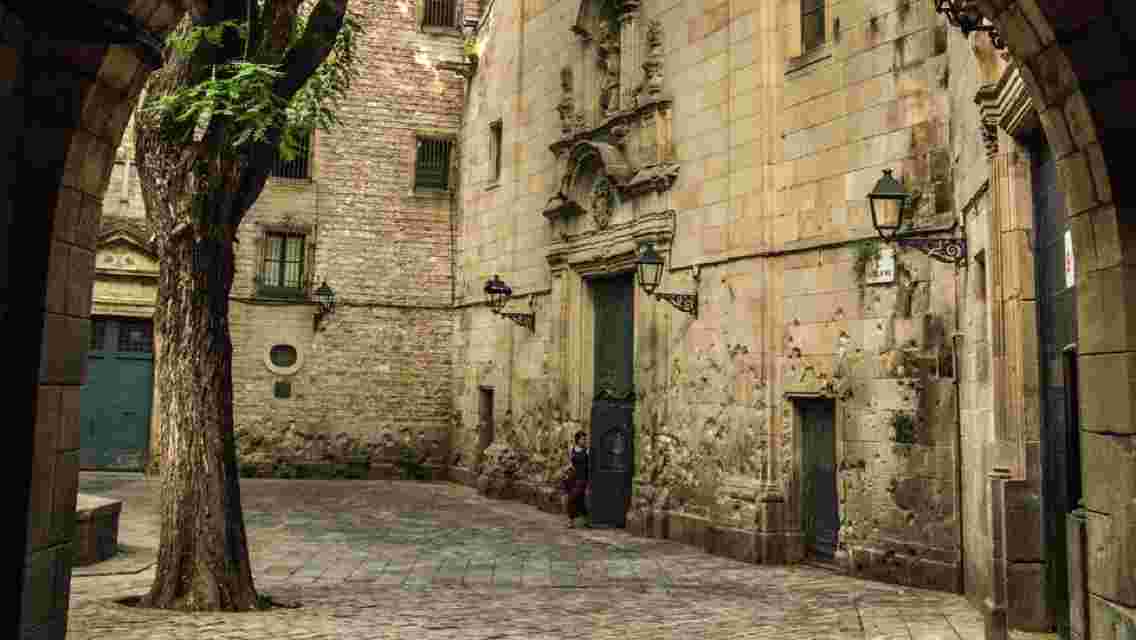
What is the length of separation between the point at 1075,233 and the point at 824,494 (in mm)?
7595

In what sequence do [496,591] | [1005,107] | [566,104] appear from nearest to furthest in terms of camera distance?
[1005,107] < [496,591] < [566,104]

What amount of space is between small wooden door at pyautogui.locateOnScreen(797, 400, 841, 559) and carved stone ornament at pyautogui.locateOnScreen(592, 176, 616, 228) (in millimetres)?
4926

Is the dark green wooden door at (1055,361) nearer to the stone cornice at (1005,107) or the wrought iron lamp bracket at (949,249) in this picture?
the stone cornice at (1005,107)

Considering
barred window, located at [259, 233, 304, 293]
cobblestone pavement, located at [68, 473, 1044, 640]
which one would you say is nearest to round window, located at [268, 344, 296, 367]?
barred window, located at [259, 233, 304, 293]

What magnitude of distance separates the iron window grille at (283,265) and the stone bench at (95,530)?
10.6 m

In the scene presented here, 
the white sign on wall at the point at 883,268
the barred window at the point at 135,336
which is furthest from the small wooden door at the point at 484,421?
the white sign on wall at the point at 883,268

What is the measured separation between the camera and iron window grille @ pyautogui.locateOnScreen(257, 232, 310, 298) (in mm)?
21141

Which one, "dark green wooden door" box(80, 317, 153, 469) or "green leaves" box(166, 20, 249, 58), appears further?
"dark green wooden door" box(80, 317, 153, 469)

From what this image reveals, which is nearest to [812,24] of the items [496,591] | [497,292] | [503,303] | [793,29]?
[793,29]

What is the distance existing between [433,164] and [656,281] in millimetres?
10375

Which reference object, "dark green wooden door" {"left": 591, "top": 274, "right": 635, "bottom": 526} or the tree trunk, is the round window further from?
the tree trunk

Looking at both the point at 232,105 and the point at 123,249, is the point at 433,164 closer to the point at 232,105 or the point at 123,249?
the point at 123,249

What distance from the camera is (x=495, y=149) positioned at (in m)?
20.3

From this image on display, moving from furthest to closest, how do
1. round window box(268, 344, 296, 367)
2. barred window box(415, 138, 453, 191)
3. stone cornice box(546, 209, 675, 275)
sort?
barred window box(415, 138, 453, 191)
round window box(268, 344, 296, 367)
stone cornice box(546, 209, 675, 275)
